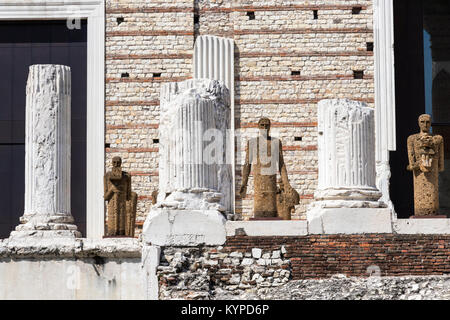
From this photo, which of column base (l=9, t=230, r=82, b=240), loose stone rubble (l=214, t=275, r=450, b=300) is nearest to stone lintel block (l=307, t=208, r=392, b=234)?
loose stone rubble (l=214, t=275, r=450, b=300)

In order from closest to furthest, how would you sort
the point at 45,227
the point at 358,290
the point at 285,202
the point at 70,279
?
the point at 358,290 < the point at 70,279 < the point at 45,227 < the point at 285,202

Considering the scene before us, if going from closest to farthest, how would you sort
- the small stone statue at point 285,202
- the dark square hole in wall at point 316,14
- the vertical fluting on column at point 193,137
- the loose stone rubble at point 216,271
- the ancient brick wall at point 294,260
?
the loose stone rubble at point 216,271
the ancient brick wall at point 294,260
the vertical fluting on column at point 193,137
the small stone statue at point 285,202
the dark square hole in wall at point 316,14

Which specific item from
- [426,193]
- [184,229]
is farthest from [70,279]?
[426,193]

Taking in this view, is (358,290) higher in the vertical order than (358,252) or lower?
lower

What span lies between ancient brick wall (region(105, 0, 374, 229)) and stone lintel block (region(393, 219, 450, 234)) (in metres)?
6.12

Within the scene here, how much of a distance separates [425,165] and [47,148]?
5.30m

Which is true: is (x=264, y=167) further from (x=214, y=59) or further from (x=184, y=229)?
(x=214, y=59)

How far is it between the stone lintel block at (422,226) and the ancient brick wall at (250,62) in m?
6.12

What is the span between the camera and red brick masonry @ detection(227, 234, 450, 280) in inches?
554

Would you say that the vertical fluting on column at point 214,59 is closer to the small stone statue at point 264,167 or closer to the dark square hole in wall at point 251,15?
the dark square hole in wall at point 251,15

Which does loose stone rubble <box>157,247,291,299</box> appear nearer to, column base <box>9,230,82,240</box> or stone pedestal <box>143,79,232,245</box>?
stone pedestal <box>143,79,232,245</box>

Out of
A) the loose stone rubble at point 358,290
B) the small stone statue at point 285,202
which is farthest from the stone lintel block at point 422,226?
the small stone statue at point 285,202

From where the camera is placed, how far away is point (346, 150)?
1512cm

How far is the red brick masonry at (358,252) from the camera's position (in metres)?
14.1
